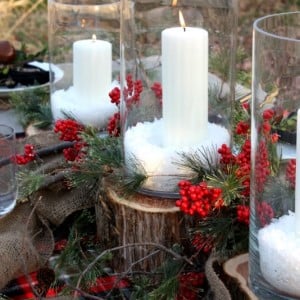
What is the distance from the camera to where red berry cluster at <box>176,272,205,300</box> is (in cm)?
72

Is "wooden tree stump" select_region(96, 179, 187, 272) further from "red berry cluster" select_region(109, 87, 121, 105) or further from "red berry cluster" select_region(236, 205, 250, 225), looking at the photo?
"red berry cluster" select_region(109, 87, 121, 105)

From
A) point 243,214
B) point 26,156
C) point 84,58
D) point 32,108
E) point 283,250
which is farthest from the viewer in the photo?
point 32,108

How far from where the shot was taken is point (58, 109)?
1079 mm

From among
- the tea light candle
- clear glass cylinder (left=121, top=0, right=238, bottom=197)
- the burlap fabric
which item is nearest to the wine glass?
the burlap fabric

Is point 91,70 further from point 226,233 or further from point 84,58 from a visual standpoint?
point 226,233

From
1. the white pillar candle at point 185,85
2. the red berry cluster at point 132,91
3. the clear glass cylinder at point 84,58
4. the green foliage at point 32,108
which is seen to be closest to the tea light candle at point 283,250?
the white pillar candle at point 185,85

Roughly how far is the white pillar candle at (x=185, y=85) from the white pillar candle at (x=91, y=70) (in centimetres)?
27

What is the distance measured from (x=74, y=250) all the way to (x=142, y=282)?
0.09 meters

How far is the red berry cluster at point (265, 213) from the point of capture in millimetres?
625

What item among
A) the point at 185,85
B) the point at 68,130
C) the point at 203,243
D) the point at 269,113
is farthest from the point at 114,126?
the point at 269,113

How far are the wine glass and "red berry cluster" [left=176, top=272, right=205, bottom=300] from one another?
0.76 ft

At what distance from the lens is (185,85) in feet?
2.65

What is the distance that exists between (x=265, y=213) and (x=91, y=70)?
0.51 m

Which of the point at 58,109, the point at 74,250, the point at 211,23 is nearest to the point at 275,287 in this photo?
the point at 74,250
